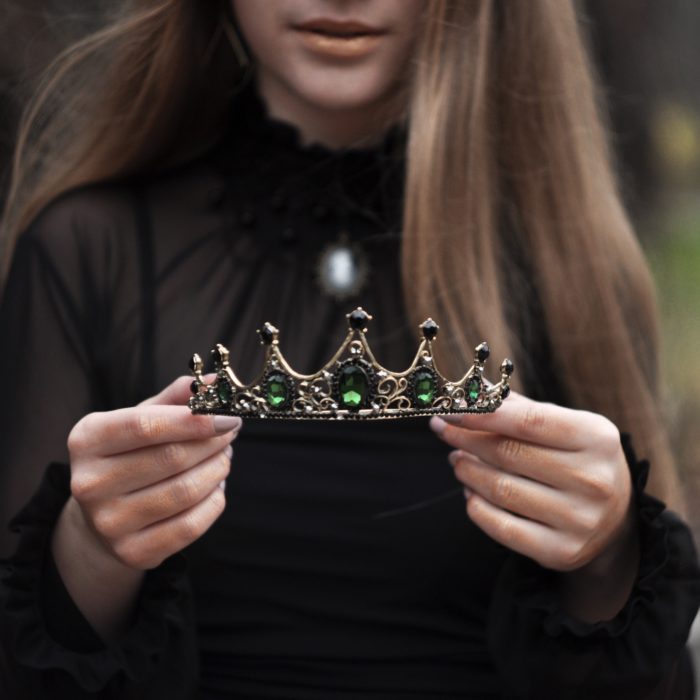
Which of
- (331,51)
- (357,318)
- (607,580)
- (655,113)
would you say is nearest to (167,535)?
(357,318)

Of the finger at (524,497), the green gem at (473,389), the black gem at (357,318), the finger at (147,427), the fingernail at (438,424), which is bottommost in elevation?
the finger at (524,497)

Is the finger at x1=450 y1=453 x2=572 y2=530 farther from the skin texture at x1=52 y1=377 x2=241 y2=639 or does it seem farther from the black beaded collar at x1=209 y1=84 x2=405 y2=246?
the black beaded collar at x1=209 y1=84 x2=405 y2=246

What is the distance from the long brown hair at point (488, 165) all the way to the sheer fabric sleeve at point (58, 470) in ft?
0.39

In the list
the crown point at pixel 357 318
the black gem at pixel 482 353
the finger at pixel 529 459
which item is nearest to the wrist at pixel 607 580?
the finger at pixel 529 459

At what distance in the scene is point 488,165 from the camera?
4.30ft

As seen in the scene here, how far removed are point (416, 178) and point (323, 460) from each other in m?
0.32

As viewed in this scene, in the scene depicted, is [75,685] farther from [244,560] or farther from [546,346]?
[546,346]

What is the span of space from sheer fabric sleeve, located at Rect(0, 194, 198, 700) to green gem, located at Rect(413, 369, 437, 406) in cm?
29

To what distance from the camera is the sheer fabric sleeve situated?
1.04m

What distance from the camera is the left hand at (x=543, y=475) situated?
0.99 meters

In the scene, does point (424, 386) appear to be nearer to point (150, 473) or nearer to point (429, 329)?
point (429, 329)

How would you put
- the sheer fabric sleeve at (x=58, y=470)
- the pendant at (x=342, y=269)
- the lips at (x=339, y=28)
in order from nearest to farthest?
the sheer fabric sleeve at (x=58, y=470) < the lips at (x=339, y=28) < the pendant at (x=342, y=269)

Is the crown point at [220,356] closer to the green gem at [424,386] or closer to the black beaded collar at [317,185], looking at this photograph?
the green gem at [424,386]

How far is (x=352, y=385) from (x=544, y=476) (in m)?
0.19
